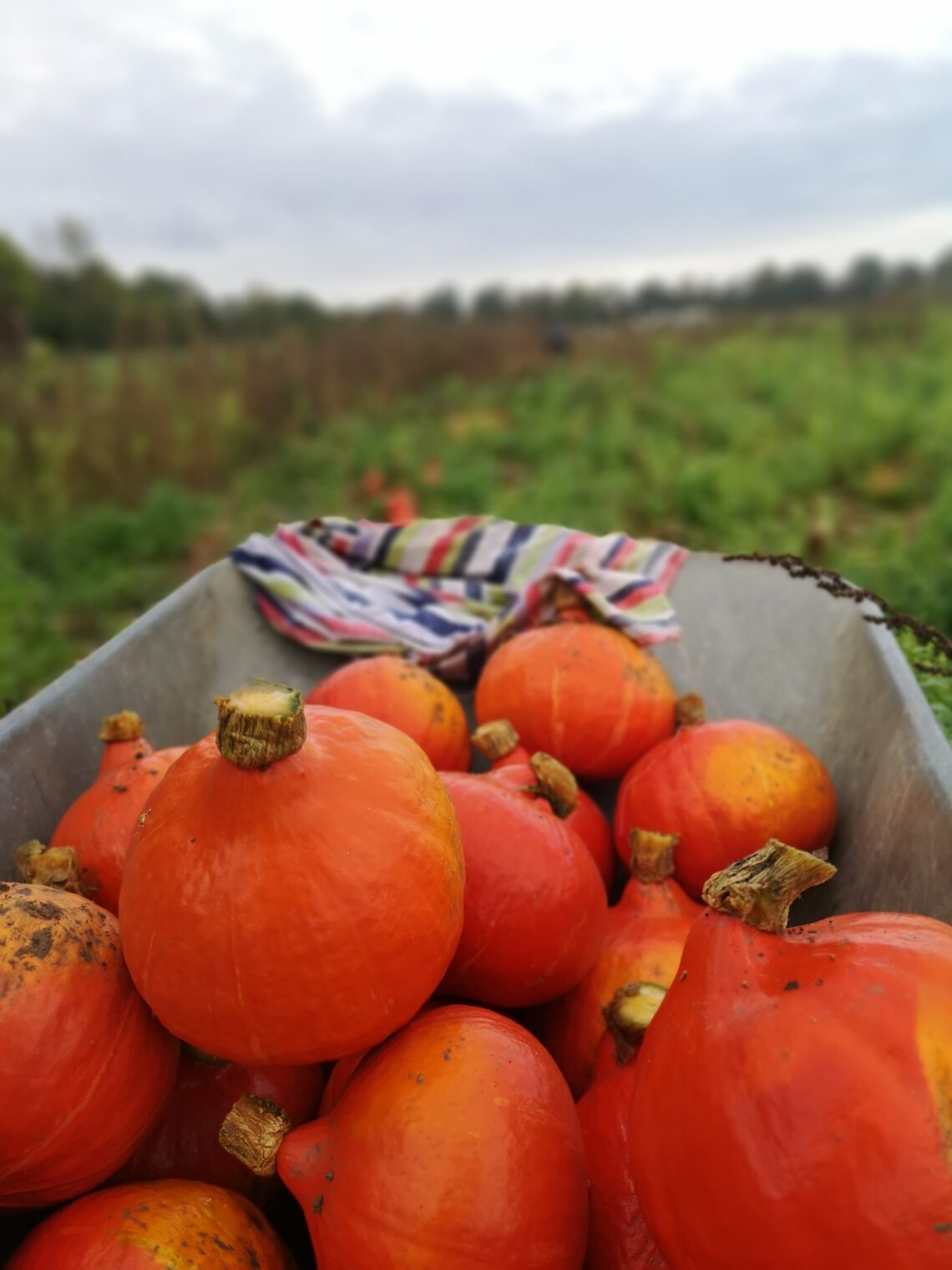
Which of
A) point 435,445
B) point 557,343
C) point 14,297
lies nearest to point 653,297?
point 557,343

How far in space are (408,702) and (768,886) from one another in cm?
108

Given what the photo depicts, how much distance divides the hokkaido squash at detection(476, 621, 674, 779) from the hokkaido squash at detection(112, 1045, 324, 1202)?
35.4 inches

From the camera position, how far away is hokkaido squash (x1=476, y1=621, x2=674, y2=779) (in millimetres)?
1943

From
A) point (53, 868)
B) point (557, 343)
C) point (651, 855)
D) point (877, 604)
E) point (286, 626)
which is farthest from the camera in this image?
point (557, 343)

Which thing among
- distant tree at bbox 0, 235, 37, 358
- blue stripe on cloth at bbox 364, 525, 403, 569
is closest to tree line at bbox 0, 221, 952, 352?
distant tree at bbox 0, 235, 37, 358

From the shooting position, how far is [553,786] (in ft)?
4.84

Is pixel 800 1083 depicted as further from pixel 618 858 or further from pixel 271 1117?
pixel 618 858

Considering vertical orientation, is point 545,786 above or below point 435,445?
above

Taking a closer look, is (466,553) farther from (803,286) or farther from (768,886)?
(803,286)

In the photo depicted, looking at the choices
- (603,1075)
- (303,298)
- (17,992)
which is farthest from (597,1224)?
(303,298)

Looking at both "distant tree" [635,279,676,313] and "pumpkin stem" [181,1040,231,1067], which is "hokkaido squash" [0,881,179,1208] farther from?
"distant tree" [635,279,676,313]

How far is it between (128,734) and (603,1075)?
0.96 m

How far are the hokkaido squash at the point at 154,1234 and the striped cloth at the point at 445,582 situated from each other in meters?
1.44

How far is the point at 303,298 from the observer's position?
976 inches
